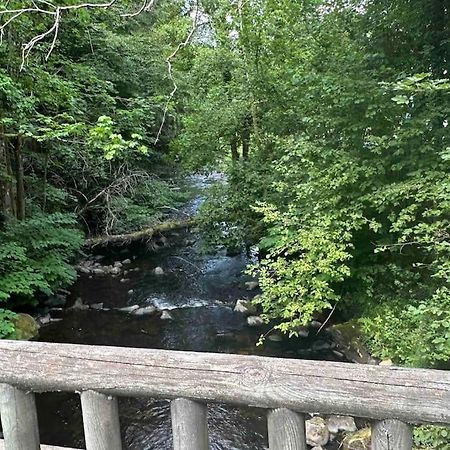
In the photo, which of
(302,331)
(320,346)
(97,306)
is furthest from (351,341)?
(97,306)

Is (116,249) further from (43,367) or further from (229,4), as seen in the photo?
(43,367)

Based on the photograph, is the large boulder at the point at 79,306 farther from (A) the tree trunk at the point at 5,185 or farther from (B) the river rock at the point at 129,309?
(A) the tree trunk at the point at 5,185

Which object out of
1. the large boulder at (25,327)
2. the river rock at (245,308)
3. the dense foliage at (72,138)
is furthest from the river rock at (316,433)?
the large boulder at (25,327)

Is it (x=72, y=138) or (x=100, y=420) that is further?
(x=72, y=138)

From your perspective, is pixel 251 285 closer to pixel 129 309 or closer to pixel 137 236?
pixel 129 309

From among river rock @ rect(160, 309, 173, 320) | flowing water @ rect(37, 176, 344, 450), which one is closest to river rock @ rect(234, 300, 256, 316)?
flowing water @ rect(37, 176, 344, 450)

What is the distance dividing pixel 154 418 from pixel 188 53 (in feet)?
27.3

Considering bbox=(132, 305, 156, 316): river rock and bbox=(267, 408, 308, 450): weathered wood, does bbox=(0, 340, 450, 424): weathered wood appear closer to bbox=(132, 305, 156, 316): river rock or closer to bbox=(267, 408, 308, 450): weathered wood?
bbox=(267, 408, 308, 450): weathered wood

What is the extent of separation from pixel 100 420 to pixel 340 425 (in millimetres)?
3581

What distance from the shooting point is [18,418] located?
1015 mm

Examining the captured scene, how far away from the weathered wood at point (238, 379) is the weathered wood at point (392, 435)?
0.03 m

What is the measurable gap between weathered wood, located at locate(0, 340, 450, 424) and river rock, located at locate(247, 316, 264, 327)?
211 inches

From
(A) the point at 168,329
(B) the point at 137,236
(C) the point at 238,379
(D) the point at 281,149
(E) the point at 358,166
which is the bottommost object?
(A) the point at 168,329

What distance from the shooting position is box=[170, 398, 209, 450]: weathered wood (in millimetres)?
907
